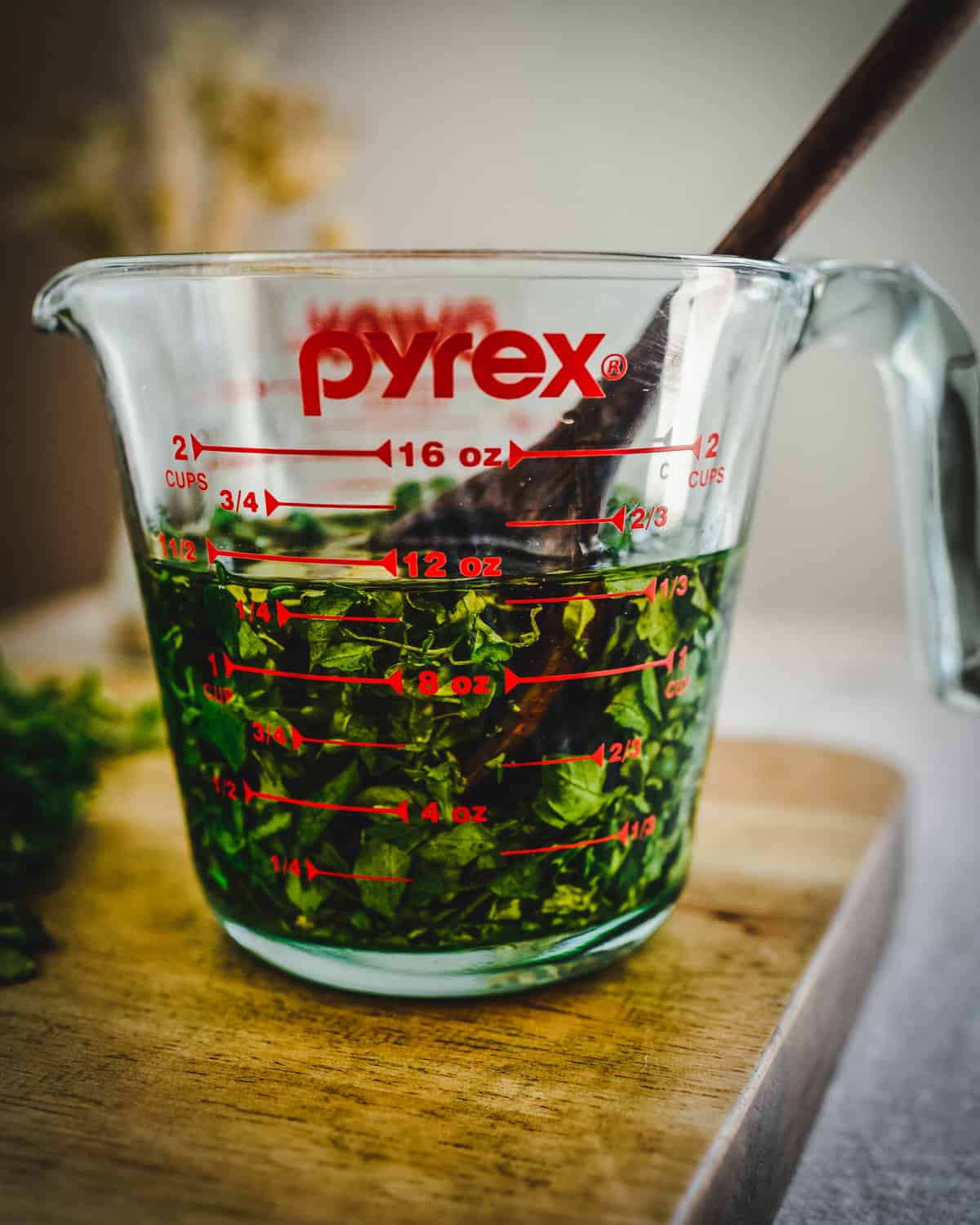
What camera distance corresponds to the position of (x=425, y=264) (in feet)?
1.44

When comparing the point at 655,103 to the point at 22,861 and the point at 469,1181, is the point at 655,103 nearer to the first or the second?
the point at 22,861

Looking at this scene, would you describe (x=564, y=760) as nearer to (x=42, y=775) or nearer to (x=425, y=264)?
(x=425, y=264)

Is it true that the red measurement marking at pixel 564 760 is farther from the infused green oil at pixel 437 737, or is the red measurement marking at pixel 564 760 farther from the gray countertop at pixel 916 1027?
the gray countertop at pixel 916 1027

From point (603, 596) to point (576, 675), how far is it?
37 millimetres

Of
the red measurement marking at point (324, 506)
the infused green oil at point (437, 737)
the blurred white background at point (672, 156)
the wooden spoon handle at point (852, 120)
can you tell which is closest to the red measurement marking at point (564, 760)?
the infused green oil at point (437, 737)

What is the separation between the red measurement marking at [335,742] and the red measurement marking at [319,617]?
53 millimetres

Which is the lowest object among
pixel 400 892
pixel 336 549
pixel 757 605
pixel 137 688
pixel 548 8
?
pixel 757 605

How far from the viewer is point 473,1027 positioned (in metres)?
0.54

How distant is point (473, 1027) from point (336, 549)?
0.81ft

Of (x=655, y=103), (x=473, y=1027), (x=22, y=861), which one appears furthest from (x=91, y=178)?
(x=655, y=103)

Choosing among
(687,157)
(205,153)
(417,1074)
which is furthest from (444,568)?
(687,157)

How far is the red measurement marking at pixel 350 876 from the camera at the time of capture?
50 cm

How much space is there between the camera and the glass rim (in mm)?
435

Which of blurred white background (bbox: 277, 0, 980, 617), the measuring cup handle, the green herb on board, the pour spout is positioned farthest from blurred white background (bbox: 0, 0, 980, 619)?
the pour spout
